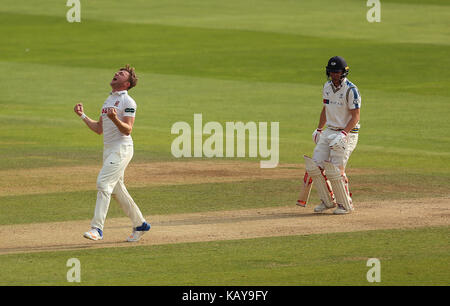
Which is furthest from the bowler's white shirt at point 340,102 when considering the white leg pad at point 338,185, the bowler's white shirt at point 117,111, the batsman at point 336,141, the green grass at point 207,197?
the bowler's white shirt at point 117,111

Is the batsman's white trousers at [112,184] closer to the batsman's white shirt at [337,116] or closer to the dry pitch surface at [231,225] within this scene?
the dry pitch surface at [231,225]

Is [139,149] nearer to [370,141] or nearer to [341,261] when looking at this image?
[370,141]

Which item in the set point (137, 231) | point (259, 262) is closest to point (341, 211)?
point (259, 262)

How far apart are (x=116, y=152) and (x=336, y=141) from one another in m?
3.55

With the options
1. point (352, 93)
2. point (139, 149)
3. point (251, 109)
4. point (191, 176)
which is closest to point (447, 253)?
point (352, 93)

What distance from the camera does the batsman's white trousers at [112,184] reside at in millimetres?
11664

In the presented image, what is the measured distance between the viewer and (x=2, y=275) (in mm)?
10359

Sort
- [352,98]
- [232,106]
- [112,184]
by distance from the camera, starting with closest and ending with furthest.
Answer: [112,184], [352,98], [232,106]

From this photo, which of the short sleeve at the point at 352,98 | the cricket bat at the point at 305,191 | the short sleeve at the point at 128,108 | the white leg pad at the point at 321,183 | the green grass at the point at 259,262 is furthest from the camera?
the cricket bat at the point at 305,191

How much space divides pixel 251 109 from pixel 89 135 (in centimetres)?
589

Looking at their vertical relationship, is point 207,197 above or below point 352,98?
below

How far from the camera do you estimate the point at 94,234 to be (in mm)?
11633

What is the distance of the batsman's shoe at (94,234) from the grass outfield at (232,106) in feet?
0.79

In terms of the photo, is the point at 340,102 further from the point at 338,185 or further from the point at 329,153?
the point at 338,185
